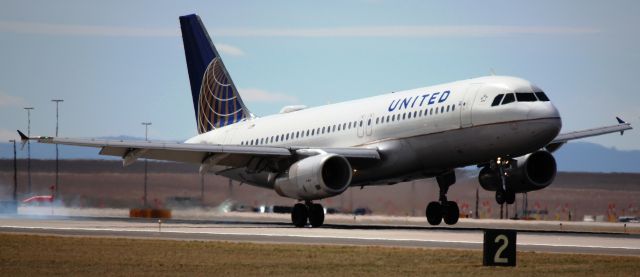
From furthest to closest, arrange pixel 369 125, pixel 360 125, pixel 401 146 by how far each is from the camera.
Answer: pixel 360 125, pixel 369 125, pixel 401 146

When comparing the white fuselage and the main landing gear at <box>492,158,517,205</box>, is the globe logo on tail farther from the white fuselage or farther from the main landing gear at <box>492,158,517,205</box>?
the main landing gear at <box>492,158,517,205</box>

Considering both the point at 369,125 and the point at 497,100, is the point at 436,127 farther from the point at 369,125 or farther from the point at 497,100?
the point at 369,125

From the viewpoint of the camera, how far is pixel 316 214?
5400cm

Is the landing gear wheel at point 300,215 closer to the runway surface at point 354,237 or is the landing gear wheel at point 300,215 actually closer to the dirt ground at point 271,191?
the runway surface at point 354,237

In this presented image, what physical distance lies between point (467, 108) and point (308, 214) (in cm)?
825

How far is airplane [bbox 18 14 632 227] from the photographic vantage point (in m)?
49.7

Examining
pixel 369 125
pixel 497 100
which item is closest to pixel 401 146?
pixel 369 125

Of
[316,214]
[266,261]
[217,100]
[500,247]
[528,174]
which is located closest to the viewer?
[500,247]

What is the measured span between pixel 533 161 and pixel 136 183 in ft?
136

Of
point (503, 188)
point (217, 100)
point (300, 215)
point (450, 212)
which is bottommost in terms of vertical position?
point (300, 215)

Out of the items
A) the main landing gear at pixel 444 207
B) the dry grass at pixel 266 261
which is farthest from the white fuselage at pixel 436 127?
the dry grass at pixel 266 261

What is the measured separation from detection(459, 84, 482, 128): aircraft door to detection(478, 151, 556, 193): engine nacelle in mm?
4588

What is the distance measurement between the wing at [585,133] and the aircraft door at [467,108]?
24.4 feet

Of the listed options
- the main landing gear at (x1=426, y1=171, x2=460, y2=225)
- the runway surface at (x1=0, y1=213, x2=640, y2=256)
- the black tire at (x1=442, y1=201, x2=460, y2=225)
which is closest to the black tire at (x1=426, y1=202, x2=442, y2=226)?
the main landing gear at (x1=426, y1=171, x2=460, y2=225)
